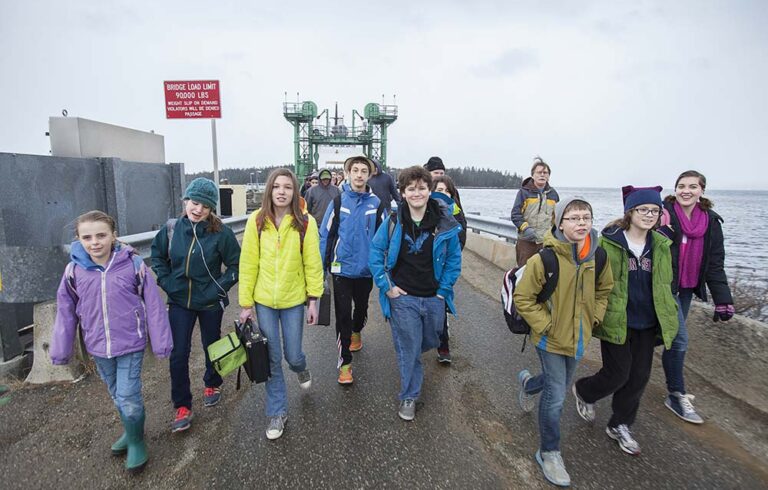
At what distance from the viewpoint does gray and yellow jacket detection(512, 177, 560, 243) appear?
16.3 ft

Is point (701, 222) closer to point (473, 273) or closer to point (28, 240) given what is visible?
point (473, 273)

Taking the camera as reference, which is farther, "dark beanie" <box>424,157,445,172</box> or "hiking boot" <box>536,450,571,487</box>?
"dark beanie" <box>424,157,445,172</box>

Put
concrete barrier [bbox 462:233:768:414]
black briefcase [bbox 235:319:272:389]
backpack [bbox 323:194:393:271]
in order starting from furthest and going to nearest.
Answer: backpack [bbox 323:194:393:271] → concrete barrier [bbox 462:233:768:414] → black briefcase [bbox 235:319:272:389]

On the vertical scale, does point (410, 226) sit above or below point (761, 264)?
above

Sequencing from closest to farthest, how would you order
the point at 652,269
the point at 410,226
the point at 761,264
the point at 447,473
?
the point at 447,473, the point at 652,269, the point at 410,226, the point at 761,264

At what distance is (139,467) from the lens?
2541 millimetres

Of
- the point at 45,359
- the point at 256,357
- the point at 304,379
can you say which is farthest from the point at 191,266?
the point at 45,359

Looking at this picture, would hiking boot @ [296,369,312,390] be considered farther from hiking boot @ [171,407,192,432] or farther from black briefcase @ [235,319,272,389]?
hiking boot @ [171,407,192,432]

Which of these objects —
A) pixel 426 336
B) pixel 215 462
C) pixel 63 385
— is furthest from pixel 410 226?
pixel 63 385

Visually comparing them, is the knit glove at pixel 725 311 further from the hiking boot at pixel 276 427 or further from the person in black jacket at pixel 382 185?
the person in black jacket at pixel 382 185

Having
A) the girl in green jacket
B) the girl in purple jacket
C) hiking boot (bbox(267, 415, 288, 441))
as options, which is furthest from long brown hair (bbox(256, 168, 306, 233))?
the girl in green jacket

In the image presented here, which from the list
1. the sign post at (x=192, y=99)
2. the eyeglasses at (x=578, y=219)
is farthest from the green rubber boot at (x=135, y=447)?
the sign post at (x=192, y=99)

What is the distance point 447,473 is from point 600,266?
1695 mm

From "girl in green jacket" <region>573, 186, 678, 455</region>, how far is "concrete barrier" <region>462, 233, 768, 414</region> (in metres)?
1.24
